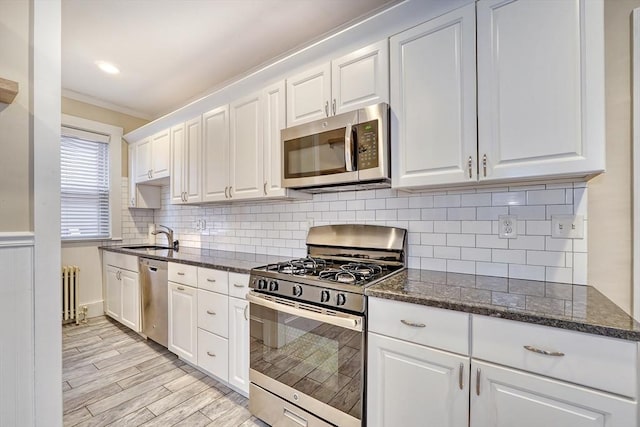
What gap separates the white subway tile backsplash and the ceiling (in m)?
1.35

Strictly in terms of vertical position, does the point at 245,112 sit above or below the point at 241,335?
above

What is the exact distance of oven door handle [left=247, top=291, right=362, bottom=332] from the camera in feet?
4.33

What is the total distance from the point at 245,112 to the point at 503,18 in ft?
5.98

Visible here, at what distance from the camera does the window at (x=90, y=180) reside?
329 centimetres

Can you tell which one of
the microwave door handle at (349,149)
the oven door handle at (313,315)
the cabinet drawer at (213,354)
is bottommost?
the cabinet drawer at (213,354)

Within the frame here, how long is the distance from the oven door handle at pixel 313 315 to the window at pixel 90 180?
2971 mm

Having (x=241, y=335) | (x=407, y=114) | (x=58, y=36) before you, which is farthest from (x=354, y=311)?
(x=58, y=36)

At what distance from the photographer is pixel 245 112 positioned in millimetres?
2355

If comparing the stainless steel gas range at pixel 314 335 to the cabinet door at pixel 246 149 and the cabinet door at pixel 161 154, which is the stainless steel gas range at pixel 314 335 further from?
the cabinet door at pixel 161 154

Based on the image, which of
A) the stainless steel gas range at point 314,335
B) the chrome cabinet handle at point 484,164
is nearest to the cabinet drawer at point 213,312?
the stainless steel gas range at point 314,335

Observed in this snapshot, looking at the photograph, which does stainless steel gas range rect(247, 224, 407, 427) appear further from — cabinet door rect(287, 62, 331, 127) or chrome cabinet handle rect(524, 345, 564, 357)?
cabinet door rect(287, 62, 331, 127)

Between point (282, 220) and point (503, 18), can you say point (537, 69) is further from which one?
point (282, 220)

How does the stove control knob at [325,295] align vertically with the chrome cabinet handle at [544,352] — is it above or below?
above

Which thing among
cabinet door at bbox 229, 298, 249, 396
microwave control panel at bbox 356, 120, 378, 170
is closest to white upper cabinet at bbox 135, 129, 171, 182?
cabinet door at bbox 229, 298, 249, 396
